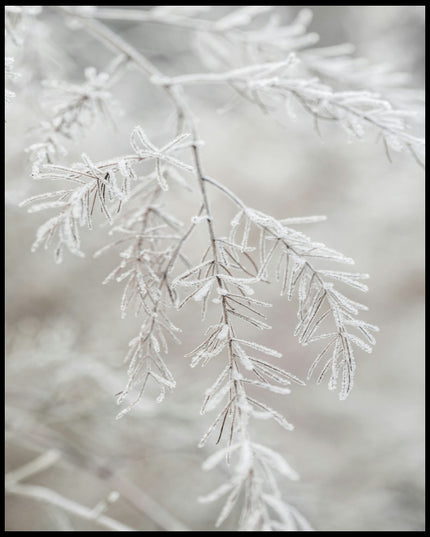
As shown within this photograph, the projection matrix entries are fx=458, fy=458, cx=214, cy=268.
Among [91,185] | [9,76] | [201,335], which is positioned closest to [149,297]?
[91,185]

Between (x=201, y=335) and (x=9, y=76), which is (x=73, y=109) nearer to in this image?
(x=9, y=76)

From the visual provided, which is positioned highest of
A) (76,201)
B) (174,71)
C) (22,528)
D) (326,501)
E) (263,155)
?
(174,71)

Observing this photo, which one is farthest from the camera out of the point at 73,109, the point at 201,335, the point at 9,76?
the point at 201,335

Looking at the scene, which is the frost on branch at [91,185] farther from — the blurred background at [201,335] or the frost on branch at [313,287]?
the blurred background at [201,335]

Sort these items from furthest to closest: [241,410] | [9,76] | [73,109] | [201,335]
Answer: [201,335] < [73,109] < [9,76] < [241,410]

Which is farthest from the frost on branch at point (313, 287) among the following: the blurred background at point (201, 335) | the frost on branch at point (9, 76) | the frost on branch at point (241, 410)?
the blurred background at point (201, 335)

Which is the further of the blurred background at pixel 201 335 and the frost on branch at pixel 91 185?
the blurred background at pixel 201 335

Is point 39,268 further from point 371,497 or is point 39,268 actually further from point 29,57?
point 371,497

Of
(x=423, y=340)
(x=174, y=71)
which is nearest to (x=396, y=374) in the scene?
(x=423, y=340)
